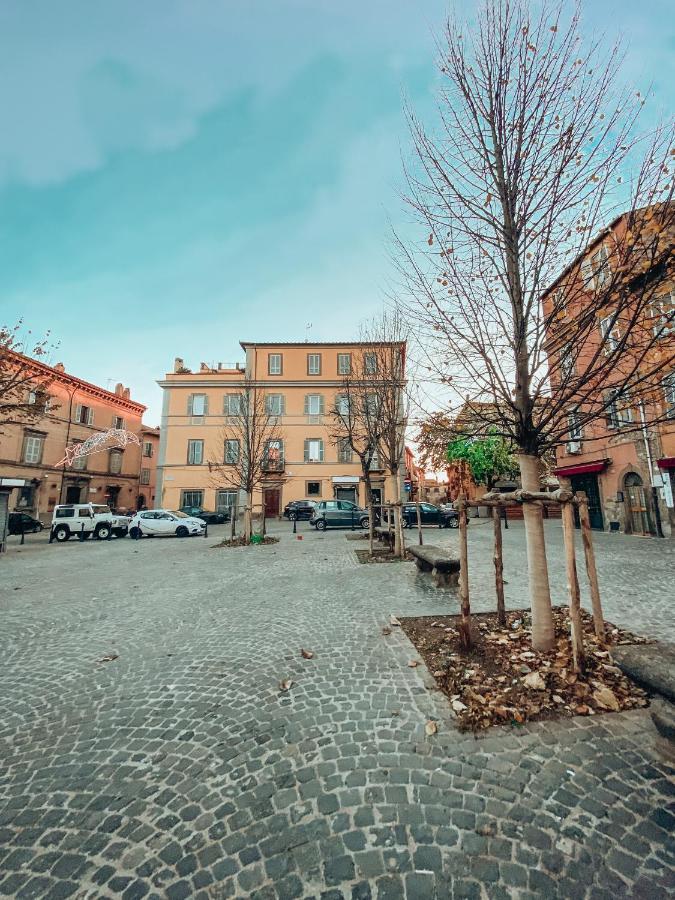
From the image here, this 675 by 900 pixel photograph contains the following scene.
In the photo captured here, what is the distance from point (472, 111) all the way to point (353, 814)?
6294 mm

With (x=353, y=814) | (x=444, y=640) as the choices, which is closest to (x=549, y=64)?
(x=444, y=640)

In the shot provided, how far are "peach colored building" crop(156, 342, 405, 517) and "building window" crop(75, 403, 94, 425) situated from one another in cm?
795

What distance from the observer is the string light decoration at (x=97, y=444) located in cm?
3059

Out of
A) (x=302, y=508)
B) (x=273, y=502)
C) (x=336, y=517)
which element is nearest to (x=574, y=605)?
(x=336, y=517)

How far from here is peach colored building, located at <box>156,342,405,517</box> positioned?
30.1 metres

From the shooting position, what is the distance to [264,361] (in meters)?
32.2

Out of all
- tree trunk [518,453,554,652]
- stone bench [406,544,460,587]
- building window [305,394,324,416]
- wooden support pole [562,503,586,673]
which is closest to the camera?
wooden support pole [562,503,586,673]

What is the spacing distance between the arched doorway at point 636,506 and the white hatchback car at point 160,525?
20.7 metres

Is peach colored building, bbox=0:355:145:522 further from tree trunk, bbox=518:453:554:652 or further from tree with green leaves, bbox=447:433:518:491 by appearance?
tree trunk, bbox=518:453:554:652

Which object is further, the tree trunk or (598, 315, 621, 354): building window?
the tree trunk

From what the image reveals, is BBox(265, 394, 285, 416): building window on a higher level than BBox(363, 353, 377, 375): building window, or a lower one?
higher

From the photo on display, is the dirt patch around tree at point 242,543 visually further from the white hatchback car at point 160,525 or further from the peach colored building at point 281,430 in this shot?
the peach colored building at point 281,430

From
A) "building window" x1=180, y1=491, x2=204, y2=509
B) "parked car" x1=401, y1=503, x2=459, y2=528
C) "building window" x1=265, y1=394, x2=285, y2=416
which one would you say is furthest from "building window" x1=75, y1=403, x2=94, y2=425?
"parked car" x1=401, y1=503, x2=459, y2=528

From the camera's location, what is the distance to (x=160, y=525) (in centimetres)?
2061
